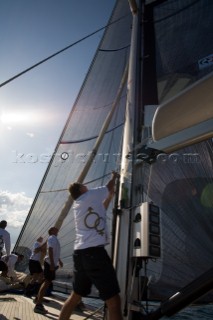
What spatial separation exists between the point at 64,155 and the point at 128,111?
3.12 metres

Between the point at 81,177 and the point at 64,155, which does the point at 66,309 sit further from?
the point at 64,155

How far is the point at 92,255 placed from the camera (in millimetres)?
2324

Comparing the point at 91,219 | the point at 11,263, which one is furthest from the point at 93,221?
the point at 11,263

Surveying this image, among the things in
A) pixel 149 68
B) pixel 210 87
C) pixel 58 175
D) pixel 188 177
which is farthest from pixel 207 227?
pixel 58 175

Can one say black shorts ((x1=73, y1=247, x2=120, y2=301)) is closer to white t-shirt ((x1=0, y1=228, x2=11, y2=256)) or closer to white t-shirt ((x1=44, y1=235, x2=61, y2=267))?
white t-shirt ((x1=44, y1=235, x2=61, y2=267))

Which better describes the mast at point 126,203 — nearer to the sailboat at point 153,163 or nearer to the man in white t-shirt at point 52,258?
the sailboat at point 153,163

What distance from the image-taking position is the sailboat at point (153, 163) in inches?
62.2

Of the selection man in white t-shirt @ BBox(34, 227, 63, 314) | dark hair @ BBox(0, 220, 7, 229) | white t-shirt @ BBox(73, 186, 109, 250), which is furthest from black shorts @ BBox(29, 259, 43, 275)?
white t-shirt @ BBox(73, 186, 109, 250)

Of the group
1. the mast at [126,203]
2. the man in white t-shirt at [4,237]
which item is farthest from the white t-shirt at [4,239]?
the mast at [126,203]

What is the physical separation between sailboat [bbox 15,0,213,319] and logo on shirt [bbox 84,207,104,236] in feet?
0.88

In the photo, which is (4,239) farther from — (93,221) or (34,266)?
(93,221)

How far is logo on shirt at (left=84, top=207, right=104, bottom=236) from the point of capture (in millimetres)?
2429

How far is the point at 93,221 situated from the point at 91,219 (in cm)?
3

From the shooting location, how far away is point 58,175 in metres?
5.92
